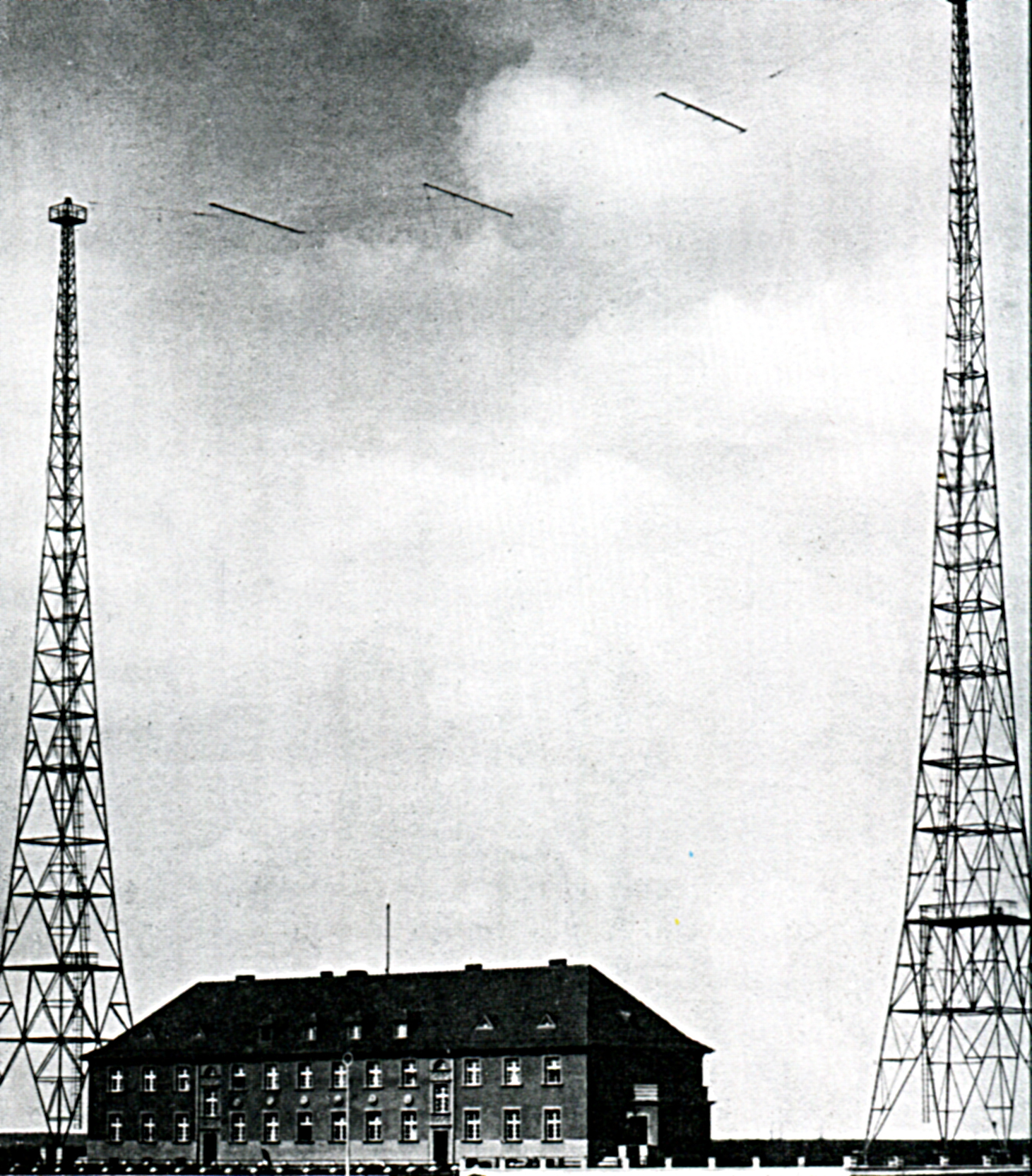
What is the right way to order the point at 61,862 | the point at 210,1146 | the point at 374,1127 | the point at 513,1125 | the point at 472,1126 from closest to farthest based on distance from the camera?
the point at 61,862 < the point at 513,1125 < the point at 472,1126 < the point at 374,1127 < the point at 210,1146

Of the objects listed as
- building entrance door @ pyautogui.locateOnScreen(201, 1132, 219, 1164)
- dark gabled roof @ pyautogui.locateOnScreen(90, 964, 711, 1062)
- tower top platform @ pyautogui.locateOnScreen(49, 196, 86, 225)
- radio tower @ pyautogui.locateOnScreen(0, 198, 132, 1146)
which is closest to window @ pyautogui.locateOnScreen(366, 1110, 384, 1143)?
dark gabled roof @ pyautogui.locateOnScreen(90, 964, 711, 1062)

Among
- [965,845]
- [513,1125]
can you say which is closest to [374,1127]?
[513,1125]

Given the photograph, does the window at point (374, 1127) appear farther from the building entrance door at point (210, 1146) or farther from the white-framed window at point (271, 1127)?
the building entrance door at point (210, 1146)

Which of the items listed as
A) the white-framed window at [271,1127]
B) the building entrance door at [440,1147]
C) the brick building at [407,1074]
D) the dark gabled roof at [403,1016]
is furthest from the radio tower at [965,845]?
the white-framed window at [271,1127]

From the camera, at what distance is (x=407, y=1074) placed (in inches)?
2803

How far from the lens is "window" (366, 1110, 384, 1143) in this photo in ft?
232

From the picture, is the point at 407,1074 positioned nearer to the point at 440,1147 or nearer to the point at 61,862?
the point at 440,1147

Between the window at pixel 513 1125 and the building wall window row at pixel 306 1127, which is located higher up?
the window at pixel 513 1125

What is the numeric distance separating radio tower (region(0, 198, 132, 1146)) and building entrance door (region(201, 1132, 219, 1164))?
5986 millimetres

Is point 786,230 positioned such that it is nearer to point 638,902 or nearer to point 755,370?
point 755,370

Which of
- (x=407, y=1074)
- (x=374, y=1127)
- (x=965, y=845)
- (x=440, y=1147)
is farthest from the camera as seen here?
(x=407, y=1074)

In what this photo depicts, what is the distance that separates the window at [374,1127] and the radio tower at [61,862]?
9427mm

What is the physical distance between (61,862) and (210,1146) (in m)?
14.6

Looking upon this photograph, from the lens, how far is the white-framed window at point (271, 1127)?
7206cm
